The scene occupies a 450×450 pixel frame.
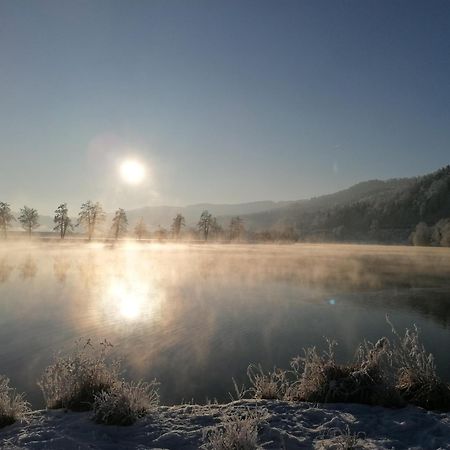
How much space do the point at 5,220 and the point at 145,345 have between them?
118m

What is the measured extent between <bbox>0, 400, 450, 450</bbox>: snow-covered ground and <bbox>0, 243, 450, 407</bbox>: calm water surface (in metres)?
1.98

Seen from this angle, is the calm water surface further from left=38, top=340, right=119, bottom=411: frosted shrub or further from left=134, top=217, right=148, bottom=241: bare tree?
left=134, top=217, right=148, bottom=241: bare tree

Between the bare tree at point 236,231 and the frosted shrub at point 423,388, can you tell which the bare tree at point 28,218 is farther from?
the frosted shrub at point 423,388

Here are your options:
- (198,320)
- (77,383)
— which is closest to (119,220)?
(198,320)

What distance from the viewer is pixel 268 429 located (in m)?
7.35

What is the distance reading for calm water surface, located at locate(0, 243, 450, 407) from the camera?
12.0 m

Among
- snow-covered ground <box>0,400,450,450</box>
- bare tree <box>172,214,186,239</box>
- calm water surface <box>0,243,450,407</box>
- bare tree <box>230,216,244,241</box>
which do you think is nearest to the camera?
snow-covered ground <box>0,400,450,450</box>

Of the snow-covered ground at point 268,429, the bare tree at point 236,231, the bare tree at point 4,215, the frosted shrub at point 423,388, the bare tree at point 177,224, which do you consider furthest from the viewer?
the bare tree at point 236,231

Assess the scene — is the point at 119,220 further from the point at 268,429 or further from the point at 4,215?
the point at 268,429

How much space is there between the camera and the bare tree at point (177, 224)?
147 meters

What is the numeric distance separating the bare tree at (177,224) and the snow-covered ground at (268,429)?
5447 inches

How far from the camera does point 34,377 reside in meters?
10.8

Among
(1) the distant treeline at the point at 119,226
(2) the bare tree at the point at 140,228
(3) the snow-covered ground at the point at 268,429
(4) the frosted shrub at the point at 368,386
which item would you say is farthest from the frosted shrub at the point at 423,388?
(2) the bare tree at the point at 140,228

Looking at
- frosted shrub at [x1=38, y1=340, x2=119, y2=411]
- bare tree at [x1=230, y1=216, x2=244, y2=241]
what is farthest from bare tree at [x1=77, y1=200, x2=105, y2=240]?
frosted shrub at [x1=38, y1=340, x2=119, y2=411]
